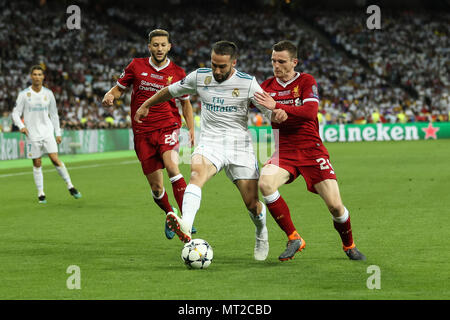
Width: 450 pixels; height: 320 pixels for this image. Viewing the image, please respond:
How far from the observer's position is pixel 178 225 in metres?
6.95

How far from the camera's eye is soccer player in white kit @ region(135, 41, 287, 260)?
24.6 feet

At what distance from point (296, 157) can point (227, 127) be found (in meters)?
0.78

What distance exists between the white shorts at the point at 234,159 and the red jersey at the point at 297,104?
45cm

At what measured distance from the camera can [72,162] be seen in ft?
84.2

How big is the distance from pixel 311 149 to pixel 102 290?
9.06 feet

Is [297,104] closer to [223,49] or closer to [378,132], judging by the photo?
[223,49]

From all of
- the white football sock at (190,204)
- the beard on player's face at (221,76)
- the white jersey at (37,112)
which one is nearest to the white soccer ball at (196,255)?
the white football sock at (190,204)

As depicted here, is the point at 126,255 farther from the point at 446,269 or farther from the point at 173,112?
the point at 446,269

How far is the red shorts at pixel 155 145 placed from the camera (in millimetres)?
9703

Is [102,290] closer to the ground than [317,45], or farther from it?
closer to the ground

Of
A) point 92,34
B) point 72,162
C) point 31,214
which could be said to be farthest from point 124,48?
point 31,214

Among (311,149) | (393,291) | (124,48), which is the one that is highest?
(124,48)

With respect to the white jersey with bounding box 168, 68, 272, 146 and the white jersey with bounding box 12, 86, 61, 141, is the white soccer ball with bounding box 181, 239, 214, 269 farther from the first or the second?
the white jersey with bounding box 12, 86, 61, 141
